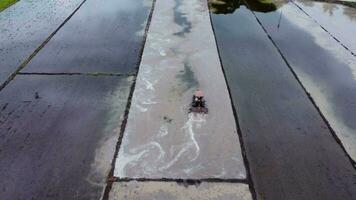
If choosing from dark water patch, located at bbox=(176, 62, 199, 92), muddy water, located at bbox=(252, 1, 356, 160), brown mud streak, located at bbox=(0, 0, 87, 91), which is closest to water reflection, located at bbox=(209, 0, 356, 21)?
muddy water, located at bbox=(252, 1, 356, 160)

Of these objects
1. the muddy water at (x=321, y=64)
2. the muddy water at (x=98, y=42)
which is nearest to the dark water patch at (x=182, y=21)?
the muddy water at (x=98, y=42)

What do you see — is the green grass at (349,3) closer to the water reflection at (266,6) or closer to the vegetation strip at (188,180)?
the water reflection at (266,6)

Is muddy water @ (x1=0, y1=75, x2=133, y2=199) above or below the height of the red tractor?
below

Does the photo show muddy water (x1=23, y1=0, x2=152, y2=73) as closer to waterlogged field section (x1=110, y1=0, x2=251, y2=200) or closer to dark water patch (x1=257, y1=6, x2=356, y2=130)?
waterlogged field section (x1=110, y1=0, x2=251, y2=200)

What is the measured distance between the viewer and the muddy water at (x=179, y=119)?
5.82 meters

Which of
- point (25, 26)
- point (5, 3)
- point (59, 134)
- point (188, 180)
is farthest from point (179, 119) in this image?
point (5, 3)

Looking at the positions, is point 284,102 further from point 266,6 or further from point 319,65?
point 266,6

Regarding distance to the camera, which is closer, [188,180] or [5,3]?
[188,180]

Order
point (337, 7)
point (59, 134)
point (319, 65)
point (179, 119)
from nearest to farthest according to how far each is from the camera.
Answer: point (59, 134) < point (179, 119) < point (319, 65) < point (337, 7)

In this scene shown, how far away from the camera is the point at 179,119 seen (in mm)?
6980

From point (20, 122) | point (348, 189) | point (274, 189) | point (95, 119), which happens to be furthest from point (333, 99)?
point (20, 122)

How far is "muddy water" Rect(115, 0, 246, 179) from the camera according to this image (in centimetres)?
582

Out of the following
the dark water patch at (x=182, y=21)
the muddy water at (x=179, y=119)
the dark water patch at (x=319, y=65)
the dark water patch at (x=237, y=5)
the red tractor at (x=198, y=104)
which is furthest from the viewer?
the dark water patch at (x=237, y=5)

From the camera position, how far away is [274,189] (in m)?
5.47
